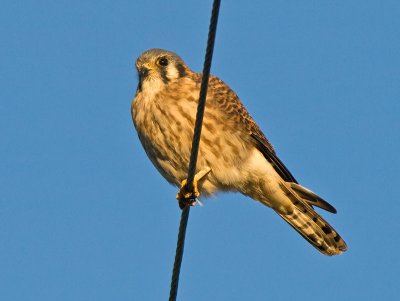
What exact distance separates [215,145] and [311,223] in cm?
104

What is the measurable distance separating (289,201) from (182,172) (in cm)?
90

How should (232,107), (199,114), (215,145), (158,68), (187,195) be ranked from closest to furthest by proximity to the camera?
(199,114) → (187,195) → (215,145) → (232,107) → (158,68)

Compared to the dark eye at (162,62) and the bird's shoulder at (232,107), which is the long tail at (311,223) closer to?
the bird's shoulder at (232,107)

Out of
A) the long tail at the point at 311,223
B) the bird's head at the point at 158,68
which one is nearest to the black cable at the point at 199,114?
the bird's head at the point at 158,68

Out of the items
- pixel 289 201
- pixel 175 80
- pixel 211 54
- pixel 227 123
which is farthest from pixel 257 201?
pixel 211 54

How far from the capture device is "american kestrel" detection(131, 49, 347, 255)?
5223 millimetres

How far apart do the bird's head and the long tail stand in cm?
116

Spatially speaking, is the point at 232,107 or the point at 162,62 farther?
the point at 162,62

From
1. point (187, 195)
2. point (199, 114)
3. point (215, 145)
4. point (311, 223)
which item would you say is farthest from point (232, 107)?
point (199, 114)

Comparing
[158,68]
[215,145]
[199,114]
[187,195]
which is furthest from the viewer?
[158,68]

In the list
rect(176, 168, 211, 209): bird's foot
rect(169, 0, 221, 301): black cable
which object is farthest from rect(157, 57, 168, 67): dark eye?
rect(169, 0, 221, 301): black cable

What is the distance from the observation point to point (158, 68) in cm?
566

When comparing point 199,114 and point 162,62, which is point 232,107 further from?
point 199,114

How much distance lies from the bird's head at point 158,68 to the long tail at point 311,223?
116 cm
